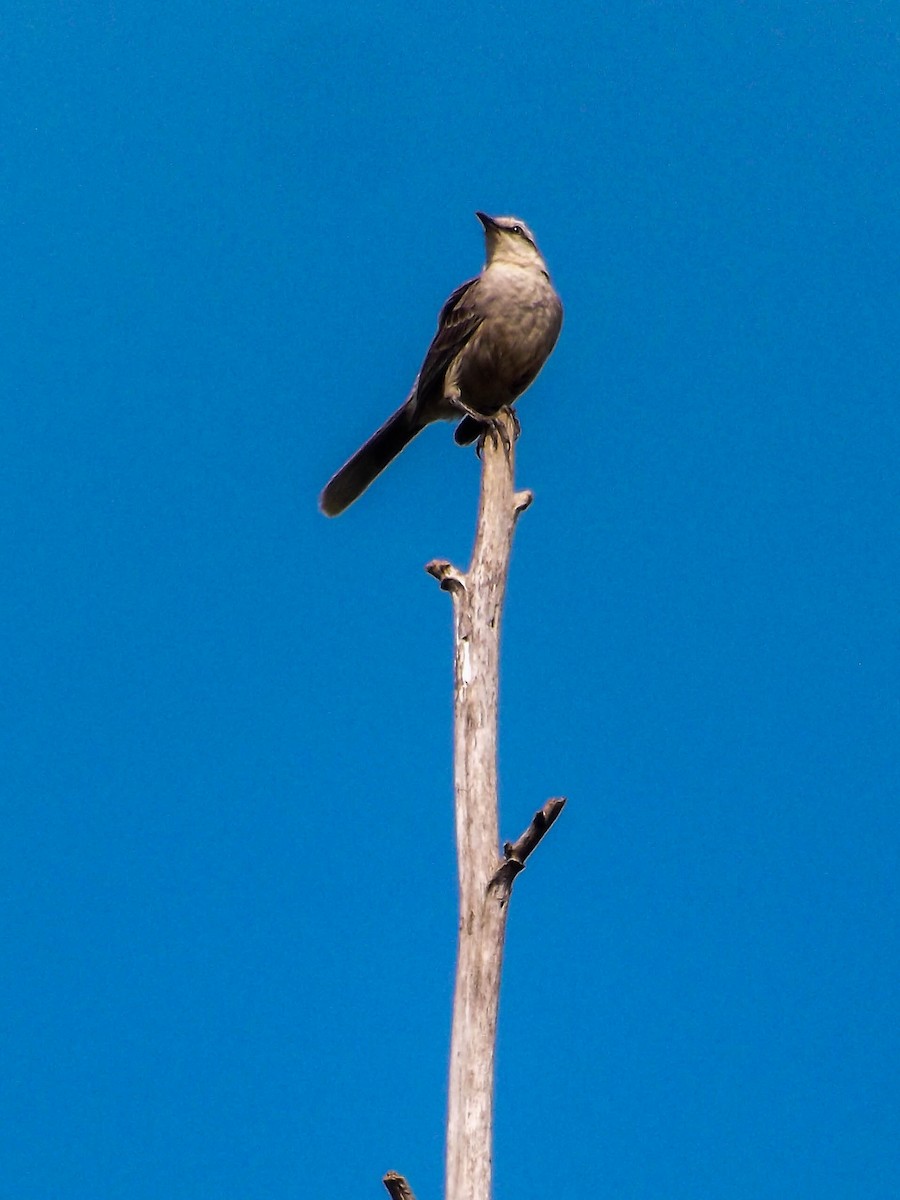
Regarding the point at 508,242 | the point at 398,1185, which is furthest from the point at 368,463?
the point at 398,1185

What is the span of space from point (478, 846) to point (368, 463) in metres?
2.79

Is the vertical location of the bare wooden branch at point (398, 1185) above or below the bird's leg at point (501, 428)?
below

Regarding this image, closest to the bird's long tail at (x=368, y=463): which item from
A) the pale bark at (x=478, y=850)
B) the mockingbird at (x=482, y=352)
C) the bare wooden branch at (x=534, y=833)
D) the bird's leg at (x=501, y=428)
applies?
the mockingbird at (x=482, y=352)

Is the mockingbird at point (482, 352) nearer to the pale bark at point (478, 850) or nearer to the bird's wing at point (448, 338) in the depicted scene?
the bird's wing at point (448, 338)

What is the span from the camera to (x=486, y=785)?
5.43 metres

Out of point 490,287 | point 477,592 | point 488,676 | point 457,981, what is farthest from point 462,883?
point 490,287

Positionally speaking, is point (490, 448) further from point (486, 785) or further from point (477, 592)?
point (486, 785)

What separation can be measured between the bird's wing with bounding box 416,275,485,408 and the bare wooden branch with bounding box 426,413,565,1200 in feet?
4.82

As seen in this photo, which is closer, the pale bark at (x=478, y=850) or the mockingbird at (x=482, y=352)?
the pale bark at (x=478, y=850)

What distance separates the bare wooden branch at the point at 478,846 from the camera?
16.3 ft

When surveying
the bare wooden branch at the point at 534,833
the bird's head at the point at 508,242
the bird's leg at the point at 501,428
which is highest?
the bird's head at the point at 508,242

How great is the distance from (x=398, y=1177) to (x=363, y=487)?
373 cm

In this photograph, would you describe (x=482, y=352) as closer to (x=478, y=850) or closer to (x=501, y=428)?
(x=501, y=428)

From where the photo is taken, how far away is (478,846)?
5.30m
